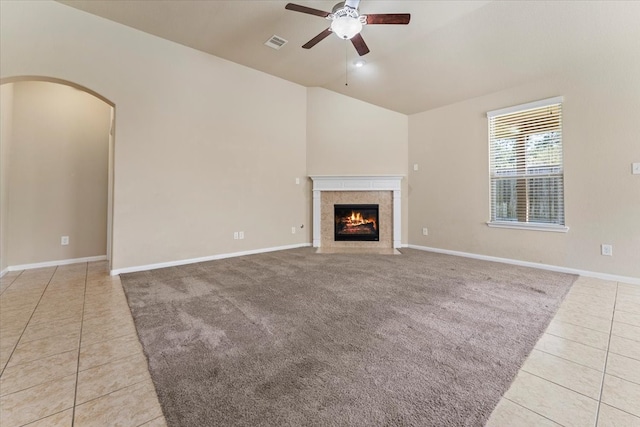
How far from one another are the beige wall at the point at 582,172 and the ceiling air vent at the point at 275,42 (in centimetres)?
310

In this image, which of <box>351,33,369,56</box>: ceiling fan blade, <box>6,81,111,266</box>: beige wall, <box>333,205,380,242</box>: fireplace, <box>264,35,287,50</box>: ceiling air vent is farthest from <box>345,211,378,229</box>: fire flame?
<box>6,81,111,266</box>: beige wall

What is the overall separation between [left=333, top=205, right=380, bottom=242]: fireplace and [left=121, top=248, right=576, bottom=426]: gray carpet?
2015mm

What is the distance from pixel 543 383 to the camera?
1.36 meters

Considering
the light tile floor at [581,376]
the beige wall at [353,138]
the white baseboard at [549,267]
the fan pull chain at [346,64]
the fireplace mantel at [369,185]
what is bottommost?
the light tile floor at [581,376]

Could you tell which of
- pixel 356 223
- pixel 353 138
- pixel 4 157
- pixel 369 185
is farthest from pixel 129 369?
pixel 353 138

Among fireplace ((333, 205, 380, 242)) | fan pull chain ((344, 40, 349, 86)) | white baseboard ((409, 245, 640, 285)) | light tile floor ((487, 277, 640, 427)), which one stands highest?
fan pull chain ((344, 40, 349, 86))

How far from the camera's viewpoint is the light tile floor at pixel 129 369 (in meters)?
1.15

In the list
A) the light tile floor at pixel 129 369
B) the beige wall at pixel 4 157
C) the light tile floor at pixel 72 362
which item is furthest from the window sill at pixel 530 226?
the beige wall at pixel 4 157

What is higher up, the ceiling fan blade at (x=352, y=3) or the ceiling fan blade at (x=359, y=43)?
the ceiling fan blade at (x=352, y=3)

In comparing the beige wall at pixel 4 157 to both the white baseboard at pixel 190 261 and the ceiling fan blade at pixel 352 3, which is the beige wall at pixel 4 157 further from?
the ceiling fan blade at pixel 352 3

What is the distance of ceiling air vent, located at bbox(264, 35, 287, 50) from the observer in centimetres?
358

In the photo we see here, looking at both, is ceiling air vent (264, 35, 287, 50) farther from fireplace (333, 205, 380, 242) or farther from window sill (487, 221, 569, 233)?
window sill (487, 221, 569, 233)

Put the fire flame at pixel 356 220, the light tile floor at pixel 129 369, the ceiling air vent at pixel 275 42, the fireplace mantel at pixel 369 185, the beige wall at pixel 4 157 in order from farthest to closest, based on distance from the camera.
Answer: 1. the fire flame at pixel 356 220
2. the fireplace mantel at pixel 369 185
3. the ceiling air vent at pixel 275 42
4. the beige wall at pixel 4 157
5. the light tile floor at pixel 129 369

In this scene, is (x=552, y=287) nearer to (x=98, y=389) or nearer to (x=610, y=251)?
(x=610, y=251)
